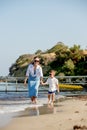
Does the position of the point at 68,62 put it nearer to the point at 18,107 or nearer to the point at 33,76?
the point at 33,76

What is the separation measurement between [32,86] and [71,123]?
6.56m

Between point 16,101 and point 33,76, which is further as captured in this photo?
point 16,101

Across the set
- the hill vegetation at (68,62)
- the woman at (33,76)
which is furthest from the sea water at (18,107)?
the hill vegetation at (68,62)

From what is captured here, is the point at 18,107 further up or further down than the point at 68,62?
further down

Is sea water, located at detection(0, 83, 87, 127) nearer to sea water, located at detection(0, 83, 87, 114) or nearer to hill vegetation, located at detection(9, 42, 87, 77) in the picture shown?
sea water, located at detection(0, 83, 87, 114)

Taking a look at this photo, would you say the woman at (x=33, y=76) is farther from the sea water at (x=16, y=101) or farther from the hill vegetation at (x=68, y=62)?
the hill vegetation at (x=68, y=62)

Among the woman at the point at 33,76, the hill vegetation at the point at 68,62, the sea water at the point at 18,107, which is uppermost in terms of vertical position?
the hill vegetation at the point at 68,62

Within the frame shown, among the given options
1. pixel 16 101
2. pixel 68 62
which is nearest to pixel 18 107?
pixel 16 101

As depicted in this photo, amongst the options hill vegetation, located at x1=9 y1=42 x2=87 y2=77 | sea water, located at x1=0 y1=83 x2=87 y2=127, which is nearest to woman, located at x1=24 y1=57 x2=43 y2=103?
sea water, located at x1=0 y1=83 x2=87 y2=127

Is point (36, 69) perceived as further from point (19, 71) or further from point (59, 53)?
point (19, 71)

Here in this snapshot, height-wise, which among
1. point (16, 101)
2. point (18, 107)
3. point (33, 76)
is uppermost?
point (33, 76)

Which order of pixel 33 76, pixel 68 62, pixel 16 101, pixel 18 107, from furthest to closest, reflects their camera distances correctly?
pixel 68 62 < pixel 16 101 < pixel 33 76 < pixel 18 107

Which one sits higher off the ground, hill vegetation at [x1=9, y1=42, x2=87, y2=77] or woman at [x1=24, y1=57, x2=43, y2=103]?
hill vegetation at [x1=9, y1=42, x2=87, y2=77]

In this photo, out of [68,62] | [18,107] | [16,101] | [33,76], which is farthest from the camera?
[68,62]
